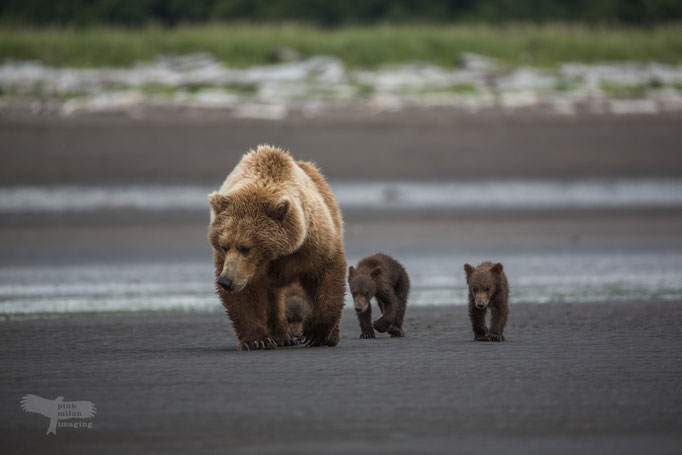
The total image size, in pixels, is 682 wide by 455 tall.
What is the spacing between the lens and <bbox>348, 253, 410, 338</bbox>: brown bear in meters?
7.19

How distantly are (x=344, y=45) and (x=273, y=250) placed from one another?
18.2 m

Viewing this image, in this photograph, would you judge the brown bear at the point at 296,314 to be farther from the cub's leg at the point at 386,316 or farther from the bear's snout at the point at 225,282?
the bear's snout at the point at 225,282

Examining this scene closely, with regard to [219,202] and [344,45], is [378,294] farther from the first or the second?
[344,45]

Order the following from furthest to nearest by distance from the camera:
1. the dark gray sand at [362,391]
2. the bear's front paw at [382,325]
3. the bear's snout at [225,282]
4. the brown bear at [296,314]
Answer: the brown bear at [296,314] → the bear's front paw at [382,325] → the bear's snout at [225,282] → the dark gray sand at [362,391]

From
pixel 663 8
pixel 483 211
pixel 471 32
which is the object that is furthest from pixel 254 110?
pixel 663 8

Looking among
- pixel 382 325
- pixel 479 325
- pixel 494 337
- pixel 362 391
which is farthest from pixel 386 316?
pixel 362 391

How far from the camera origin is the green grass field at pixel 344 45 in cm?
2341

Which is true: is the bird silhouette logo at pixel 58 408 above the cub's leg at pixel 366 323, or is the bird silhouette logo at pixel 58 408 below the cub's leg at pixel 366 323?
below

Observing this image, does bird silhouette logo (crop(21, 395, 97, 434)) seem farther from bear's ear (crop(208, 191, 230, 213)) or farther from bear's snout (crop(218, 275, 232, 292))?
bear's ear (crop(208, 191, 230, 213))

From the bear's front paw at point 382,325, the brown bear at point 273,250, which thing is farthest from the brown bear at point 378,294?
the brown bear at point 273,250

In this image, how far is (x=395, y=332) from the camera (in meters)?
7.37

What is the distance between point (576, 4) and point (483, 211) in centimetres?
1579

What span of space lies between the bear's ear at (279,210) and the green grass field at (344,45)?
17.2 metres

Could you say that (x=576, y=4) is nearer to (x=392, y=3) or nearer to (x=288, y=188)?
(x=392, y=3)
